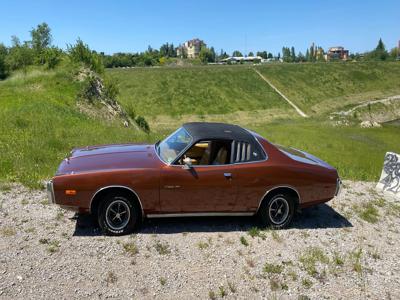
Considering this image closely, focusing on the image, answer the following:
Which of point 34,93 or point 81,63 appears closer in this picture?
point 34,93

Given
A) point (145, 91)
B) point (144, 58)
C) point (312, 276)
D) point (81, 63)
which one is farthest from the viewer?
point (144, 58)

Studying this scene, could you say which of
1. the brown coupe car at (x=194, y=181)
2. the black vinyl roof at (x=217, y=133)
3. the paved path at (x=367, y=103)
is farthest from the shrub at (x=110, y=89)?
the paved path at (x=367, y=103)

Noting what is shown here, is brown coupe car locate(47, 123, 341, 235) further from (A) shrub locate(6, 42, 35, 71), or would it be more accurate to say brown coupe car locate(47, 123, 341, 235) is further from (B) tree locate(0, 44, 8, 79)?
(B) tree locate(0, 44, 8, 79)

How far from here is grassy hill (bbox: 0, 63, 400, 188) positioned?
11594mm

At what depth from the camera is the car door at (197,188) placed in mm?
6043

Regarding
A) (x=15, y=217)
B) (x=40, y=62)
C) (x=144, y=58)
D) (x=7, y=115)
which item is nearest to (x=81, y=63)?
(x=40, y=62)

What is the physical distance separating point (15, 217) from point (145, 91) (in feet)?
185

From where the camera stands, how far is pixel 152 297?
4.66m

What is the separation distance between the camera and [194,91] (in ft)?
208

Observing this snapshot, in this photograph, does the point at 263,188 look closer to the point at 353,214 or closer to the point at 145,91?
the point at 353,214

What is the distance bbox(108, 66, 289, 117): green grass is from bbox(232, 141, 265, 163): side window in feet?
151

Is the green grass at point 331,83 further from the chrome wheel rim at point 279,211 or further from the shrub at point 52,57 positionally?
the chrome wheel rim at point 279,211

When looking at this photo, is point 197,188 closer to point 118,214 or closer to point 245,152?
point 245,152

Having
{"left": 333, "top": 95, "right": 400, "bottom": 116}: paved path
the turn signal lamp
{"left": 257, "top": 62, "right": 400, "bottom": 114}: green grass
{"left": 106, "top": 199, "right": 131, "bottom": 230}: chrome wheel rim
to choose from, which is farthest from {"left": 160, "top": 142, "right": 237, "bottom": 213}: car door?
{"left": 257, "top": 62, "right": 400, "bottom": 114}: green grass
